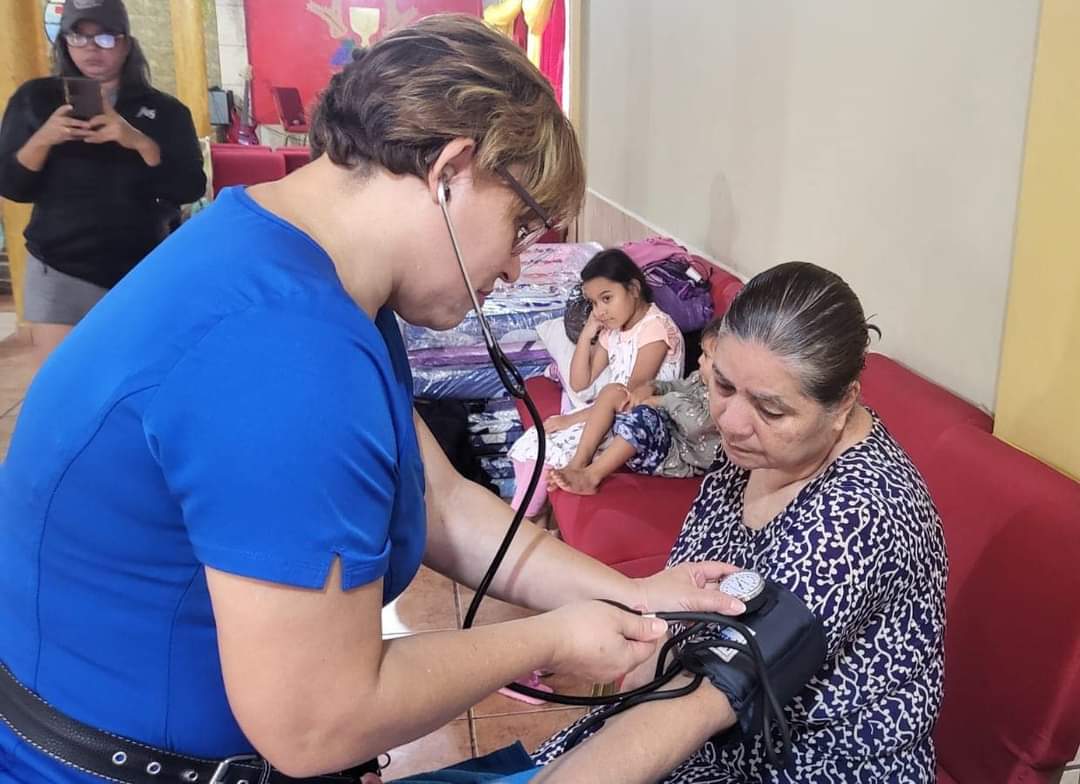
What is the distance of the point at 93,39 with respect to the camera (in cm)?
251

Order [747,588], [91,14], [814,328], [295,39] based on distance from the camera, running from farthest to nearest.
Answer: [295,39], [91,14], [814,328], [747,588]

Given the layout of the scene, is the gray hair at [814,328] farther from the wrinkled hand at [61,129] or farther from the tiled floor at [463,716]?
the wrinkled hand at [61,129]

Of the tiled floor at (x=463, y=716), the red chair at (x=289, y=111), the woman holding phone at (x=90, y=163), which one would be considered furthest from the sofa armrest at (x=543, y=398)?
the red chair at (x=289, y=111)

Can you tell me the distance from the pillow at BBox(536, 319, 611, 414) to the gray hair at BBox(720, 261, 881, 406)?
5.61 feet

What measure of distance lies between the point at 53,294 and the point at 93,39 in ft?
2.32

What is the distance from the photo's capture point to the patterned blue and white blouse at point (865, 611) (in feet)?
3.35

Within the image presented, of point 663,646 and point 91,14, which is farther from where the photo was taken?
point 91,14

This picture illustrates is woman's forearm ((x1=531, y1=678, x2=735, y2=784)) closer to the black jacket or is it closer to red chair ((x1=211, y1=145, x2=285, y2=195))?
the black jacket

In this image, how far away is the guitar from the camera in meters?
8.78

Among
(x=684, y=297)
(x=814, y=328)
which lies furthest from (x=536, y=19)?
(x=814, y=328)

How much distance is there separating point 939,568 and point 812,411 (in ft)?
0.77

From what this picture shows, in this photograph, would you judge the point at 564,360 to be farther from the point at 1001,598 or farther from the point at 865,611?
the point at 865,611

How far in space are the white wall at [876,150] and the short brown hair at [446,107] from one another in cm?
112

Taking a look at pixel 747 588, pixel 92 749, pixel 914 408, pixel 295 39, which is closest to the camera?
pixel 92 749
